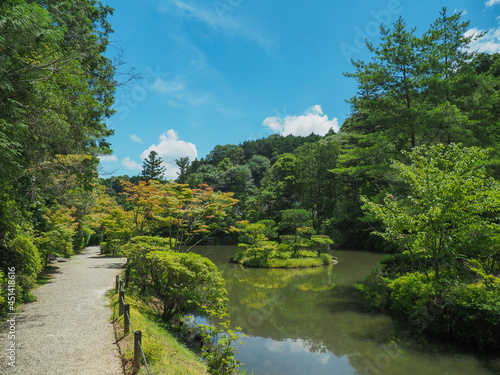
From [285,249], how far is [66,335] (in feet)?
56.0

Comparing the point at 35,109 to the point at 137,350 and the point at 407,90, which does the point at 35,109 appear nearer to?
the point at 137,350

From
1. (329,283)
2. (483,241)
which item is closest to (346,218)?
(329,283)

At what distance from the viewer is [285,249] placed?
21.4 metres

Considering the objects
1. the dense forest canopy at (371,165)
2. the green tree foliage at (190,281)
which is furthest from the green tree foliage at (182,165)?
the green tree foliage at (190,281)

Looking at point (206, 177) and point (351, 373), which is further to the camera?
point (206, 177)

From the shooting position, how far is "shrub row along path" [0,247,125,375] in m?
4.54

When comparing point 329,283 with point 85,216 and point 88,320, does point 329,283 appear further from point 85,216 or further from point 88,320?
point 85,216

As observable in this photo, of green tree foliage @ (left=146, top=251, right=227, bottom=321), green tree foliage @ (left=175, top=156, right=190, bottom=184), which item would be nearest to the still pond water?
green tree foliage @ (left=146, top=251, right=227, bottom=321)

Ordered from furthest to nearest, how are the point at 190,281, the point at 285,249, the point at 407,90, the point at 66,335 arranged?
the point at 285,249 < the point at 407,90 < the point at 190,281 < the point at 66,335

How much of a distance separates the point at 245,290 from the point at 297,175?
74.6 ft

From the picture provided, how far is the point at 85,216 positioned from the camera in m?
21.8

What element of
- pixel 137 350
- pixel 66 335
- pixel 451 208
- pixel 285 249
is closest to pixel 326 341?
pixel 451 208

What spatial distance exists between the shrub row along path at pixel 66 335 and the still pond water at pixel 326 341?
3.09 m

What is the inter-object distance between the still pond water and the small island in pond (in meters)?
6.51
